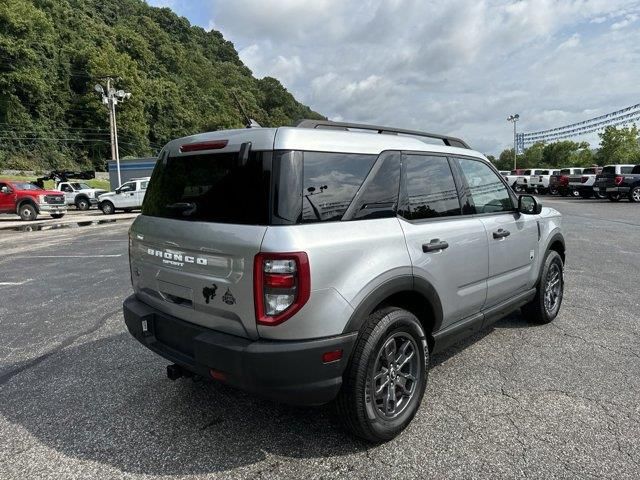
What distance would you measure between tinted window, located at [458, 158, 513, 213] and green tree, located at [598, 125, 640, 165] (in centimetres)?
6075

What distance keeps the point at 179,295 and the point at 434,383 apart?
79.5 inches

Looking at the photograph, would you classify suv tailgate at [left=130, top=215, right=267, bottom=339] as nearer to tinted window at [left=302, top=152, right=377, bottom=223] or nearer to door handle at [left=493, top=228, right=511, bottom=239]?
tinted window at [left=302, top=152, right=377, bottom=223]

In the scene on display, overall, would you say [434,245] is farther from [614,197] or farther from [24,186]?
[614,197]

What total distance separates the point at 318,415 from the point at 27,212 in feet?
70.6

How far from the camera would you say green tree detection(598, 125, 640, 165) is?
53406 millimetres

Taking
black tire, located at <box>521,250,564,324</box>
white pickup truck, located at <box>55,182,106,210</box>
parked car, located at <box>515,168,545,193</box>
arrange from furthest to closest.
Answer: parked car, located at <box>515,168,545,193</box> < white pickup truck, located at <box>55,182,106,210</box> < black tire, located at <box>521,250,564,324</box>

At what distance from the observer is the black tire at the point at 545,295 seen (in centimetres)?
448

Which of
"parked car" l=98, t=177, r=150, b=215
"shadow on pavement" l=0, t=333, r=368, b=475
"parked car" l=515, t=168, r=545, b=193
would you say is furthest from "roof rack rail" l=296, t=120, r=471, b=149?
"parked car" l=515, t=168, r=545, b=193

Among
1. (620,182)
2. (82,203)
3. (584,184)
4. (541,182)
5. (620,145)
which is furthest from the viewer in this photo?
(620,145)

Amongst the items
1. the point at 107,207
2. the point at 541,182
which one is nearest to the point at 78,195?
the point at 107,207

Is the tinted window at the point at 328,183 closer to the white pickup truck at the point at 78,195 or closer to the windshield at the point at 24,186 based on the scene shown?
the windshield at the point at 24,186

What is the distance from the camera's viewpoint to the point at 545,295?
4.59m

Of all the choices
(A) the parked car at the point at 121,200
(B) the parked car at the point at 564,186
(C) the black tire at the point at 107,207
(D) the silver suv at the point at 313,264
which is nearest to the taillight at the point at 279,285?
(D) the silver suv at the point at 313,264

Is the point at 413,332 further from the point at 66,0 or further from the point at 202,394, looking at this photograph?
the point at 66,0
